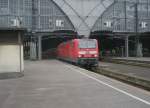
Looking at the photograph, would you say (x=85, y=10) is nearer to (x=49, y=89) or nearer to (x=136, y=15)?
(x=136, y=15)

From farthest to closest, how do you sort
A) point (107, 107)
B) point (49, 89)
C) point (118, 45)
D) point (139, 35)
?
point (118, 45) < point (139, 35) < point (49, 89) < point (107, 107)

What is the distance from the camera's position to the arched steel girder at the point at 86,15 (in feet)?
280

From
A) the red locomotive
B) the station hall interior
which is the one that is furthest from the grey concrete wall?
the station hall interior

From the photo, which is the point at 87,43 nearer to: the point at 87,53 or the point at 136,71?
the point at 87,53

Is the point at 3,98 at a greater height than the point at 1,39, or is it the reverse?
the point at 1,39

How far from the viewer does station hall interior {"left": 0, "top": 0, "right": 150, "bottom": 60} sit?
262ft

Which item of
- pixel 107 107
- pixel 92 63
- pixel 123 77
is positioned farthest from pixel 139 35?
pixel 107 107

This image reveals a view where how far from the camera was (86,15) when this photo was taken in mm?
86250

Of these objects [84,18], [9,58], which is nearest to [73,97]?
[9,58]

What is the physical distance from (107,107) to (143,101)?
1767mm

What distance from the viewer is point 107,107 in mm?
11977

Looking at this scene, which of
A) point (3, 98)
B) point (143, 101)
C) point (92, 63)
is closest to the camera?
point (143, 101)

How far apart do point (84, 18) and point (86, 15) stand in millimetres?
832

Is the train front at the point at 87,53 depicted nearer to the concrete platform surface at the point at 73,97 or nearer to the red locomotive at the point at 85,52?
the red locomotive at the point at 85,52
